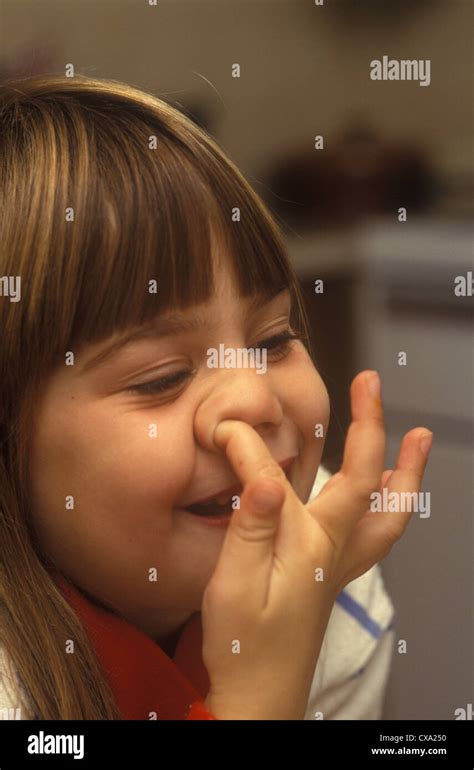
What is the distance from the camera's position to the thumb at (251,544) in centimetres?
40

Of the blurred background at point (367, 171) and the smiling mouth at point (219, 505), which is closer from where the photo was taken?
the smiling mouth at point (219, 505)

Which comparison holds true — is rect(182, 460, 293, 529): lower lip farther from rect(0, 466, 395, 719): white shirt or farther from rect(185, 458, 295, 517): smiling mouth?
rect(0, 466, 395, 719): white shirt

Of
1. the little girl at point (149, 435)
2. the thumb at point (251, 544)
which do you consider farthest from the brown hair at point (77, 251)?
the thumb at point (251, 544)

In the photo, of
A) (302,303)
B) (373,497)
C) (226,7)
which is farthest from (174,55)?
(373,497)

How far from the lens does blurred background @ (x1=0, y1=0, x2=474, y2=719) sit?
1.83 feet

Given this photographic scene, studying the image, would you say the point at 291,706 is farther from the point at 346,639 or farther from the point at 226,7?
the point at 226,7

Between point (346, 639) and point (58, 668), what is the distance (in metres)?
0.23

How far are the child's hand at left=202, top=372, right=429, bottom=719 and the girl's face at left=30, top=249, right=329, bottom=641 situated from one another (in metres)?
0.02

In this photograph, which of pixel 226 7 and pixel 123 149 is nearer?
pixel 123 149

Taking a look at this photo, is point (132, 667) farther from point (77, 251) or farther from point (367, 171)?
point (367, 171)

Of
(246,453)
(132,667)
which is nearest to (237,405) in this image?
(246,453)

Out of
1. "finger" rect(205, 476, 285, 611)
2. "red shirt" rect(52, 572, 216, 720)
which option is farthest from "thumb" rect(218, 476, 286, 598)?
"red shirt" rect(52, 572, 216, 720)

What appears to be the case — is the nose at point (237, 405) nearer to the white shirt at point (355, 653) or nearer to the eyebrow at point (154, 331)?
the eyebrow at point (154, 331)

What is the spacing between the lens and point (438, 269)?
2.02ft
